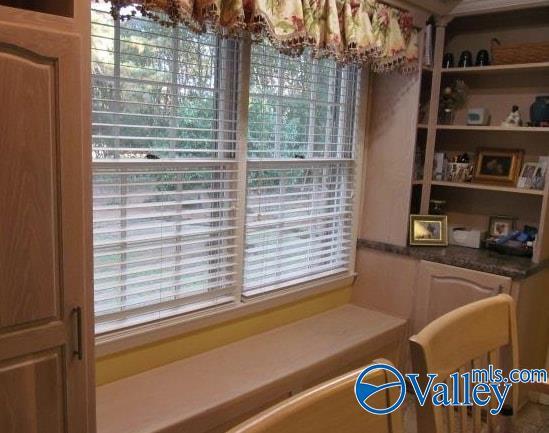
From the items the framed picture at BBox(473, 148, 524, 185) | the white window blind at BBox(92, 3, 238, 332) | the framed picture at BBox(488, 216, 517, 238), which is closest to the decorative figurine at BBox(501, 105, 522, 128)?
the framed picture at BBox(473, 148, 524, 185)

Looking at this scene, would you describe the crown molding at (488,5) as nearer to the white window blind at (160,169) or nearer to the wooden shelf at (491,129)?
the wooden shelf at (491,129)

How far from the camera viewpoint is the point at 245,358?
2.39m

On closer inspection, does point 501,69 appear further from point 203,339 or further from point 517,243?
point 203,339

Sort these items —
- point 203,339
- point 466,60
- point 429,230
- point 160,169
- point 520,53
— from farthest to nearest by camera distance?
point 429,230 < point 466,60 < point 520,53 < point 203,339 < point 160,169

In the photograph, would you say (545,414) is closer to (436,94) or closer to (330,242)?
(330,242)

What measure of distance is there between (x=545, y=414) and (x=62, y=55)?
3002 mm

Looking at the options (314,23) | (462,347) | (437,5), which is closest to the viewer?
(462,347)

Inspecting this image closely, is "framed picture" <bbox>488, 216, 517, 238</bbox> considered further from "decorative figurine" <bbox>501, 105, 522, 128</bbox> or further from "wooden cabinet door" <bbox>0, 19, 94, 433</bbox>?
"wooden cabinet door" <bbox>0, 19, 94, 433</bbox>

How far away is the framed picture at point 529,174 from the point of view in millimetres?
2836

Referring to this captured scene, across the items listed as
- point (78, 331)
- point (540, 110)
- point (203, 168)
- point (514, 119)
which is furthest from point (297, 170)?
point (78, 331)

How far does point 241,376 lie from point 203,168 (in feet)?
3.06

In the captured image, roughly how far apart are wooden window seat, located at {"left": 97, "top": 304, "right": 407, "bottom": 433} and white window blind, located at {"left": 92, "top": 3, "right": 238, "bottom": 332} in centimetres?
26

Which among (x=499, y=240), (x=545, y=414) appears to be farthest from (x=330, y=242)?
(x=545, y=414)

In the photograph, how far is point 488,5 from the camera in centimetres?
277
